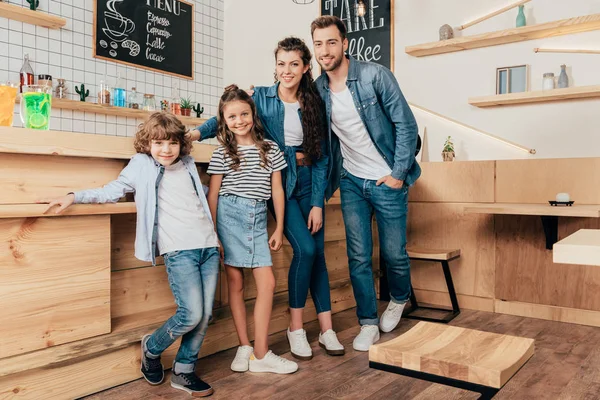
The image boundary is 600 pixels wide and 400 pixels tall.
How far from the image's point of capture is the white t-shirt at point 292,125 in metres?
2.30

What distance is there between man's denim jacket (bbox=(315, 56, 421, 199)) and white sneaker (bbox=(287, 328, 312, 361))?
76cm

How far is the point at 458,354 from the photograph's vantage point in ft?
4.06

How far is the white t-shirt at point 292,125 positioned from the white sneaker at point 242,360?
87 cm

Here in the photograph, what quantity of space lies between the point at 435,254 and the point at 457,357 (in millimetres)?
1939

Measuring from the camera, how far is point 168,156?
1919 mm

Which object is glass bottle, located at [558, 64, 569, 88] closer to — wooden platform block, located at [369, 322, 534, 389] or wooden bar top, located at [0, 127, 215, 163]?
wooden platform block, located at [369, 322, 534, 389]

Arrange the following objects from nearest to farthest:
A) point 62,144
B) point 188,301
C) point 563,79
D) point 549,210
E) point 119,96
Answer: point 62,144
point 188,301
point 549,210
point 563,79
point 119,96

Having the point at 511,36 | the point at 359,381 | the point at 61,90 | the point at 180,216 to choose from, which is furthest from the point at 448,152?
the point at 61,90

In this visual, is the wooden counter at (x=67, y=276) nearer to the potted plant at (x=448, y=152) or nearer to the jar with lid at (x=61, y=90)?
the potted plant at (x=448, y=152)

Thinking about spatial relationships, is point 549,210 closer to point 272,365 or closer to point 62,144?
point 272,365

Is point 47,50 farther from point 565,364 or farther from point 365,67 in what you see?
point 565,364

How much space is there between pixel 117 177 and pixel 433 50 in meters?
2.58

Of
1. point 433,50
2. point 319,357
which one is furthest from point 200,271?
point 433,50

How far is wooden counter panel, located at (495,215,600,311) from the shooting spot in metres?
2.95
